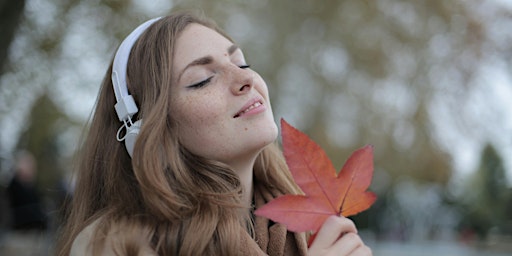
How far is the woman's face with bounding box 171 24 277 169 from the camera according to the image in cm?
177

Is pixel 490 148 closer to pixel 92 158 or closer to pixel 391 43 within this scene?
pixel 391 43

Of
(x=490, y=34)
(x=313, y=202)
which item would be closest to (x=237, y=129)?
(x=313, y=202)

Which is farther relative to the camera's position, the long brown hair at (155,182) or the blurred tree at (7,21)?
the blurred tree at (7,21)

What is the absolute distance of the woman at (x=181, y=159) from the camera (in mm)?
1681

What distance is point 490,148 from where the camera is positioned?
1278 centimetres

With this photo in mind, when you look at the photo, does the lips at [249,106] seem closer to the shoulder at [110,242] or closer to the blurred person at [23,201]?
the shoulder at [110,242]

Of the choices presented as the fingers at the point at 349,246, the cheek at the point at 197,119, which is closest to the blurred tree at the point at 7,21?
the cheek at the point at 197,119

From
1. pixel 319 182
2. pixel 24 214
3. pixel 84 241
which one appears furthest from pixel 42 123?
pixel 319 182

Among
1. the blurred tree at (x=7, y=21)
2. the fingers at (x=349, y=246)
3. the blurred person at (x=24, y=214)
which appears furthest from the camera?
the blurred person at (x=24, y=214)

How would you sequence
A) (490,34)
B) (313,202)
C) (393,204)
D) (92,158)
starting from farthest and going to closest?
1. (393,204)
2. (490,34)
3. (92,158)
4. (313,202)

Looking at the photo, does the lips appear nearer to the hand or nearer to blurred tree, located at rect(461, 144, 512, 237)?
the hand

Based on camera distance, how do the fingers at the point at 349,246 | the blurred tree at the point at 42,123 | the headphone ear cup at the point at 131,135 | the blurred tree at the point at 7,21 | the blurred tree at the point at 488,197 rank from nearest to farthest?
the fingers at the point at 349,246 < the headphone ear cup at the point at 131,135 < the blurred tree at the point at 7,21 < the blurred tree at the point at 42,123 < the blurred tree at the point at 488,197

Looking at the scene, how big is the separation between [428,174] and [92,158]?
33.2 ft

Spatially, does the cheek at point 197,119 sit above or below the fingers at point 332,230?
above
